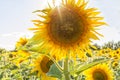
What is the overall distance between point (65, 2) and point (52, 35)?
242mm

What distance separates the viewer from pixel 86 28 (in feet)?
8.22

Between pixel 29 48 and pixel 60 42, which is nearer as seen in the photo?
pixel 29 48

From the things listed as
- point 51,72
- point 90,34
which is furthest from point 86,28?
point 51,72

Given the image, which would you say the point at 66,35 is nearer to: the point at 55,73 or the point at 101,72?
the point at 55,73

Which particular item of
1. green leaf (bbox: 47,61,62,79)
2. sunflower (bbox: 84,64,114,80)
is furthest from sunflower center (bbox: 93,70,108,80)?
green leaf (bbox: 47,61,62,79)

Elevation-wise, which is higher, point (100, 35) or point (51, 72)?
point (100, 35)

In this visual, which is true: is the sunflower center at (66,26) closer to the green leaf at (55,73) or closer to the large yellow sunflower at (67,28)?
the large yellow sunflower at (67,28)

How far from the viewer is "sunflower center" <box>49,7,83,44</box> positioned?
247 cm

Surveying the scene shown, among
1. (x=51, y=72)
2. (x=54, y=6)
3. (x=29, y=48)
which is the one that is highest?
(x=54, y=6)

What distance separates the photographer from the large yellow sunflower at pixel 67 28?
2.44 meters

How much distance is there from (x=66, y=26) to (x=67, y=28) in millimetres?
15

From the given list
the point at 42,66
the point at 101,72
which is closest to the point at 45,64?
the point at 42,66

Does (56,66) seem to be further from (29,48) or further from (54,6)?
(54,6)

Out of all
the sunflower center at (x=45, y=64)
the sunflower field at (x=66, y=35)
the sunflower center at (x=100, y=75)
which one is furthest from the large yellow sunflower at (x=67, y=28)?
the sunflower center at (x=100, y=75)
